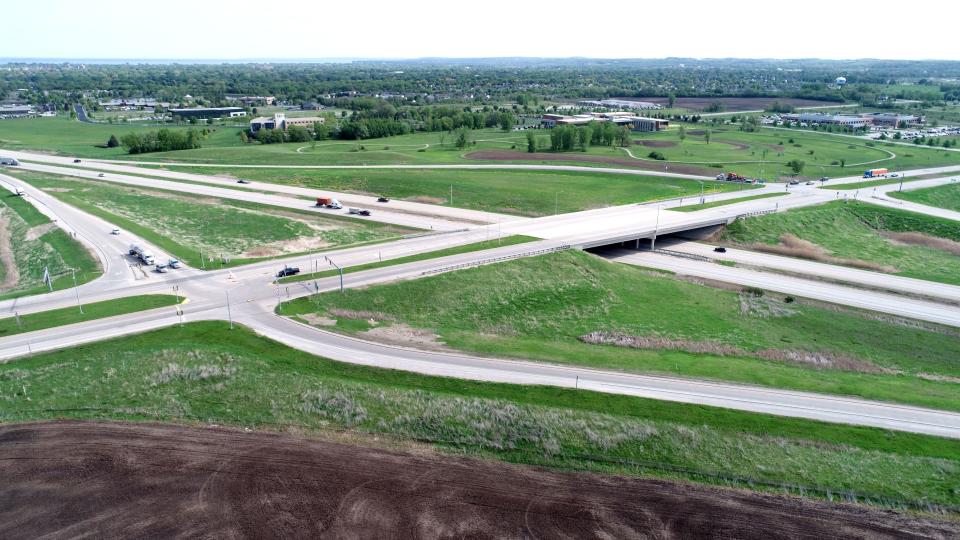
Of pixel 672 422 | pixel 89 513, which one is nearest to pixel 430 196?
pixel 672 422

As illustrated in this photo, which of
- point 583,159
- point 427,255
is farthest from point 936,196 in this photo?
point 427,255

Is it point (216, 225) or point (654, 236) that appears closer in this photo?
point (654, 236)

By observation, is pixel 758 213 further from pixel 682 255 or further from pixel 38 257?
pixel 38 257

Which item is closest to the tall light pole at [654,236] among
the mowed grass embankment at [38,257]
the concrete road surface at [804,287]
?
the concrete road surface at [804,287]

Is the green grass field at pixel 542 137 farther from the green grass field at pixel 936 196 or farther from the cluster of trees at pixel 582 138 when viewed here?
the green grass field at pixel 936 196

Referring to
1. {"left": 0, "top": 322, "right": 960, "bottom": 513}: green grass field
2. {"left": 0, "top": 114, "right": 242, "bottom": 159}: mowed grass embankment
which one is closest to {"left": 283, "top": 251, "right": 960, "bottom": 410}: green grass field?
{"left": 0, "top": 322, "right": 960, "bottom": 513}: green grass field

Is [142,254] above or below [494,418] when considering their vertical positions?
above
